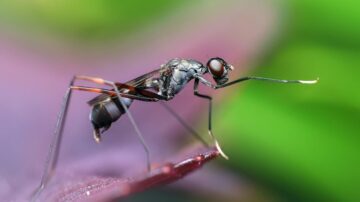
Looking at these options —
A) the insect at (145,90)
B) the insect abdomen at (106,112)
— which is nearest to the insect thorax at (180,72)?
the insect at (145,90)

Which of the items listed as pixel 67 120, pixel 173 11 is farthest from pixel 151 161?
pixel 173 11

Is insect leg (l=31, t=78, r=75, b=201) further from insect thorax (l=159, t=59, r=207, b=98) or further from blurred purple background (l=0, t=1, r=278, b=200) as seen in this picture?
insect thorax (l=159, t=59, r=207, b=98)

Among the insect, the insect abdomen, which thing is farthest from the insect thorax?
the insect abdomen

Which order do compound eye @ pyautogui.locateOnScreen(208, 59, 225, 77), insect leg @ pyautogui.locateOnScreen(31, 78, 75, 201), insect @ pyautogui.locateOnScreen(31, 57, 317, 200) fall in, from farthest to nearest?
compound eye @ pyautogui.locateOnScreen(208, 59, 225, 77) → insect @ pyautogui.locateOnScreen(31, 57, 317, 200) → insect leg @ pyautogui.locateOnScreen(31, 78, 75, 201)

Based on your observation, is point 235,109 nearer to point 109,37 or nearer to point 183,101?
point 183,101

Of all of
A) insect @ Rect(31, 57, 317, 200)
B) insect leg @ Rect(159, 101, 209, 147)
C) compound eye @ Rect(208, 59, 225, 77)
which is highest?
compound eye @ Rect(208, 59, 225, 77)

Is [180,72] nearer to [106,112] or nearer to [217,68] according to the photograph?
[217,68]
